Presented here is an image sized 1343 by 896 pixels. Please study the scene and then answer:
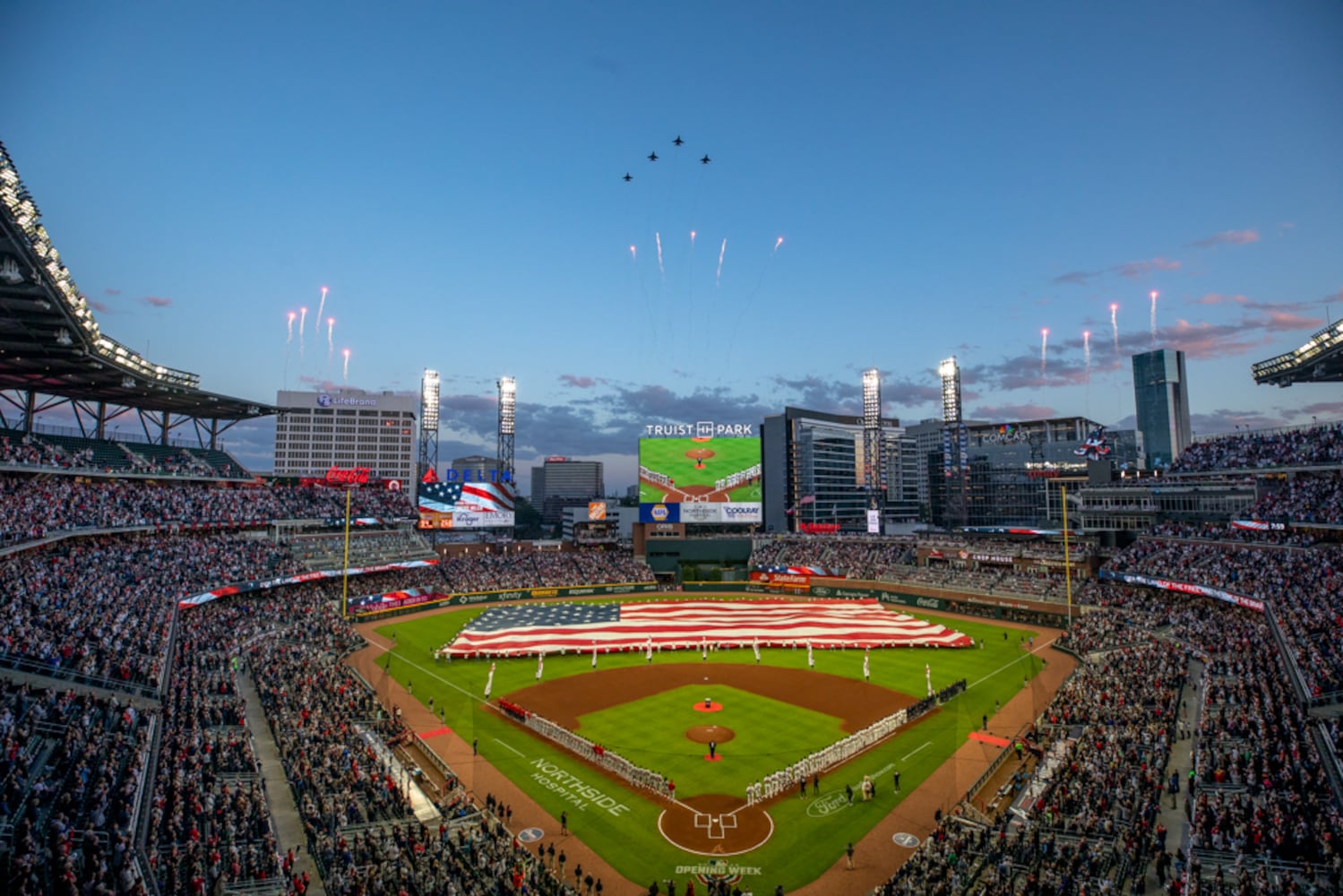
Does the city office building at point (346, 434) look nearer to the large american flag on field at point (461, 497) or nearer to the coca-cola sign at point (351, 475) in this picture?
the large american flag on field at point (461, 497)

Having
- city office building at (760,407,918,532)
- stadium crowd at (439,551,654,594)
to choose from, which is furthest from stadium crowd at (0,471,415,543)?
city office building at (760,407,918,532)

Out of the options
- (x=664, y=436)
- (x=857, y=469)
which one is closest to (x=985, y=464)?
(x=857, y=469)

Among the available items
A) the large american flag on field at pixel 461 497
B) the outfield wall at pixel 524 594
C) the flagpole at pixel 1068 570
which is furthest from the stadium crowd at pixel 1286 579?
the large american flag on field at pixel 461 497

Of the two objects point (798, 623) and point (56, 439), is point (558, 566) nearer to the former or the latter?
point (798, 623)

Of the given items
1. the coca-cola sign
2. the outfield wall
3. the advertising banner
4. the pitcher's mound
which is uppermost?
the coca-cola sign

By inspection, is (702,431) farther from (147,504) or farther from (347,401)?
(347,401)

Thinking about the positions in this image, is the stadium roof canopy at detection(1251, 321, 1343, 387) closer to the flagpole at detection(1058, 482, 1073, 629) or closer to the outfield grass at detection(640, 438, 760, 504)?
the flagpole at detection(1058, 482, 1073, 629)

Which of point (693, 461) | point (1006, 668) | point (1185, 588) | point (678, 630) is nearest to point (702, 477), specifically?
point (693, 461)
